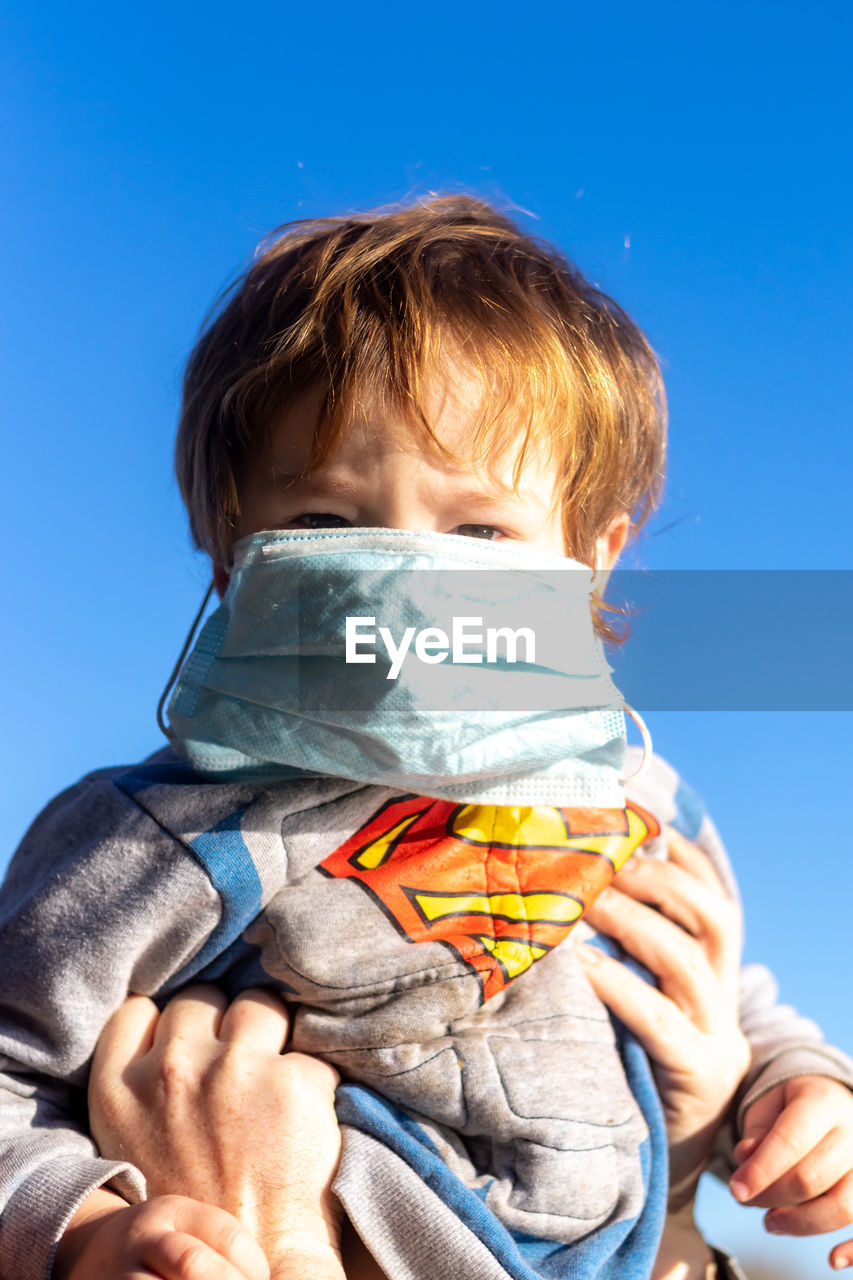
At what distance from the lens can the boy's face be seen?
1.63 metres

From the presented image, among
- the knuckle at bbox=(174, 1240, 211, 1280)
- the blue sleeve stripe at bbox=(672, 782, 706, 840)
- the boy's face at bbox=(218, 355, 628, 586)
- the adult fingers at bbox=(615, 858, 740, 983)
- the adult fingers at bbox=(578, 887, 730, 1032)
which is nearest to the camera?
the knuckle at bbox=(174, 1240, 211, 1280)

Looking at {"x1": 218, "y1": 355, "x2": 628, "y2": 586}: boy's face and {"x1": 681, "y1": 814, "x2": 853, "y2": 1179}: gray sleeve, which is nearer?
{"x1": 218, "y1": 355, "x2": 628, "y2": 586}: boy's face

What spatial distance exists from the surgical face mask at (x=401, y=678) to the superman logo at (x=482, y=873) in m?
0.09

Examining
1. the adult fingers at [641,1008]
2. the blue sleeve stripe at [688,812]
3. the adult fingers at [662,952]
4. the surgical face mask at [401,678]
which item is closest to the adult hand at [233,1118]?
the surgical face mask at [401,678]

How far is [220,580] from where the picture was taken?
1.98 meters

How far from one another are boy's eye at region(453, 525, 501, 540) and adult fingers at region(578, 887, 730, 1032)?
2.32ft

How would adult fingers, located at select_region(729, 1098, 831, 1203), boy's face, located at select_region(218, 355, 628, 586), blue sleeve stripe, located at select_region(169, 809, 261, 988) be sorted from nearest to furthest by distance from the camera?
blue sleeve stripe, located at select_region(169, 809, 261, 988) → boy's face, located at select_region(218, 355, 628, 586) → adult fingers, located at select_region(729, 1098, 831, 1203)

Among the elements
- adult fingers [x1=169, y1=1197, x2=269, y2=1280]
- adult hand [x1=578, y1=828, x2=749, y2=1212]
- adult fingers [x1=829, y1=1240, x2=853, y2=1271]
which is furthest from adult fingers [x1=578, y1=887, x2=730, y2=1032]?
adult fingers [x1=169, y1=1197, x2=269, y2=1280]

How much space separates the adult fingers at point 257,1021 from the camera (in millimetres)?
1543

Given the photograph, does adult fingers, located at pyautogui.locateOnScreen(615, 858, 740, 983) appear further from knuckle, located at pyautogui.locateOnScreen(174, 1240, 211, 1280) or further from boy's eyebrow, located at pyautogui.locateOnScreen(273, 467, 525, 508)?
knuckle, located at pyautogui.locateOnScreen(174, 1240, 211, 1280)

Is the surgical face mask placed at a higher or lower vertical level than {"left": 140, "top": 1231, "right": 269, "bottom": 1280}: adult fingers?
higher

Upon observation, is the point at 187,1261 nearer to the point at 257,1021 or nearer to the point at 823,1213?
the point at 257,1021

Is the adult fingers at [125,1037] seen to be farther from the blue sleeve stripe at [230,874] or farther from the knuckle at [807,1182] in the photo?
the knuckle at [807,1182]

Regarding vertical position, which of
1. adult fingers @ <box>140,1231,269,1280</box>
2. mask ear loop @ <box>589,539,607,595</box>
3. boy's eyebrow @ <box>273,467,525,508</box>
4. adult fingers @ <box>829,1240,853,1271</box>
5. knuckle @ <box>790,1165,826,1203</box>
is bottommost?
adult fingers @ <box>829,1240,853,1271</box>
